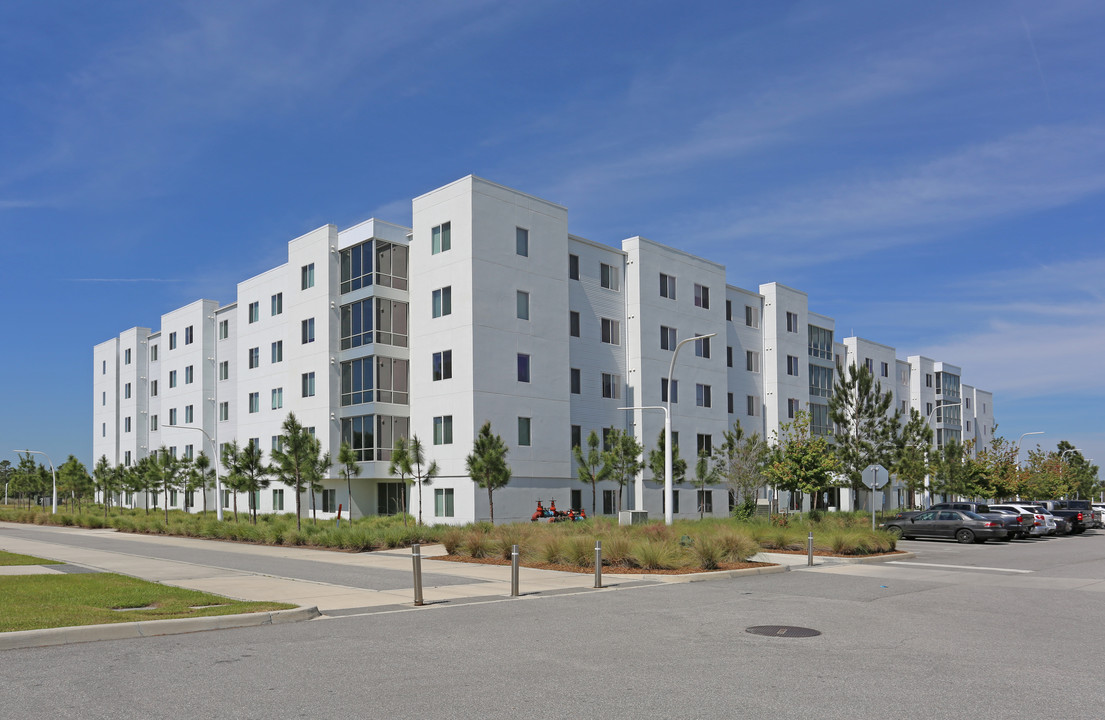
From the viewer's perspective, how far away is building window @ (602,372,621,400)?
48500mm

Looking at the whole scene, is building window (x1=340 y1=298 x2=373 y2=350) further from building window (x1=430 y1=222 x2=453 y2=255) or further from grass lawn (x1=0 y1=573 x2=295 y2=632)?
grass lawn (x1=0 y1=573 x2=295 y2=632)

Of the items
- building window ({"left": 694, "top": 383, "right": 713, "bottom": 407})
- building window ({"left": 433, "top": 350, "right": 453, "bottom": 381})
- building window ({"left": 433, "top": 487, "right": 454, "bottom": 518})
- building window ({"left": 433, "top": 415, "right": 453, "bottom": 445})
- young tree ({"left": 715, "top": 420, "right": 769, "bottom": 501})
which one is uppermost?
building window ({"left": 433, "top": 350, "right": 453, "bottom": 381})

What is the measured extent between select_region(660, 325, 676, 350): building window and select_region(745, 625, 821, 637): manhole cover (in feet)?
129

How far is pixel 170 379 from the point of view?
2793 inches

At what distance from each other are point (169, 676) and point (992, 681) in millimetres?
8004

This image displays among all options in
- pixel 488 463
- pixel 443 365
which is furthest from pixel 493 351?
pixel 488 463

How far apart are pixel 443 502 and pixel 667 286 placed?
1929 centimetres

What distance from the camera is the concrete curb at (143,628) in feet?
33.2

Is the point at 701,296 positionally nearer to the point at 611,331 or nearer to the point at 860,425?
the point at 611,331

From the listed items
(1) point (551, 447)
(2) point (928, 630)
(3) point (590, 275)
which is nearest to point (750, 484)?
(1) point (551, 447)

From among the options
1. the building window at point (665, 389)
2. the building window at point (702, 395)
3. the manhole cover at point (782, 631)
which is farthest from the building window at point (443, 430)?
the manhole cover at point (782, 631)

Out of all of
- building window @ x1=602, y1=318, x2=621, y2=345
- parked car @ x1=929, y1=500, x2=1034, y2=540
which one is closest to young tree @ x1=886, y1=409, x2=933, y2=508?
parked car @ x1=929, y1=500, x2=1034, y2=540

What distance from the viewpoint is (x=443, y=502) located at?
41781 millimetres

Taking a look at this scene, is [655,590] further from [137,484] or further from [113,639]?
[137,484]
